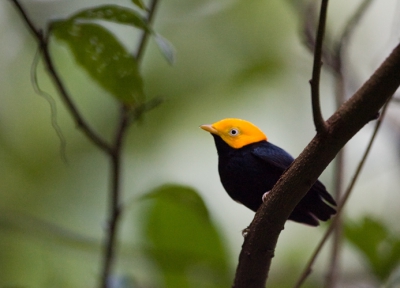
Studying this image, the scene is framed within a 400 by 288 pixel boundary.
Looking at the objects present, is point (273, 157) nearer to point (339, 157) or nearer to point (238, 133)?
point (238, 133)

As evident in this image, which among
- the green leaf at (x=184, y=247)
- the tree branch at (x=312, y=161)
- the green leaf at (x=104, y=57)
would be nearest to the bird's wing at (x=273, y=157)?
the tree branch at (x=312, y=161)

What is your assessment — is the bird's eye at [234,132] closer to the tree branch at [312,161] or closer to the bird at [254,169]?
the bird at [254,169]

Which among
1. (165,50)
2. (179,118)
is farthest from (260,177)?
(179,118)

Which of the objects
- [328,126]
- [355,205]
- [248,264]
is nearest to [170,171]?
[355,205]

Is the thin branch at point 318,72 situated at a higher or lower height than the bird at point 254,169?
higher

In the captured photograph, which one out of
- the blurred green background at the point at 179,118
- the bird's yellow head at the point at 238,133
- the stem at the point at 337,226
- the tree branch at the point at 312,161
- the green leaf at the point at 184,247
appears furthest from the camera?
the blurred green background at the point at 179,118

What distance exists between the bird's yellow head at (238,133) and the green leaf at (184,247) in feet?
2.61

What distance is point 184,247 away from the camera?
3.08m

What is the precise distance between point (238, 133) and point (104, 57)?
61 cm

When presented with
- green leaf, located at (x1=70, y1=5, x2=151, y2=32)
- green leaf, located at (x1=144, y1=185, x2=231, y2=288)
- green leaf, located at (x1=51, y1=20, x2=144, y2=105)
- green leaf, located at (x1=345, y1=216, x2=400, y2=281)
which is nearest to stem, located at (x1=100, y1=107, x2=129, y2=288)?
green leaf, located at (x1=51, y1=20, x2=144, y2=105)

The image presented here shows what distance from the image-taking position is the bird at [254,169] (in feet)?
6.45

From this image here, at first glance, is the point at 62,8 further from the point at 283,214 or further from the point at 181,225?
the point at 283,214

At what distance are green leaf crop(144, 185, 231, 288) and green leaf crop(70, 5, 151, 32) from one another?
4.14ft

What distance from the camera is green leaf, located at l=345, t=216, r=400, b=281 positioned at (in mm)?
2588
